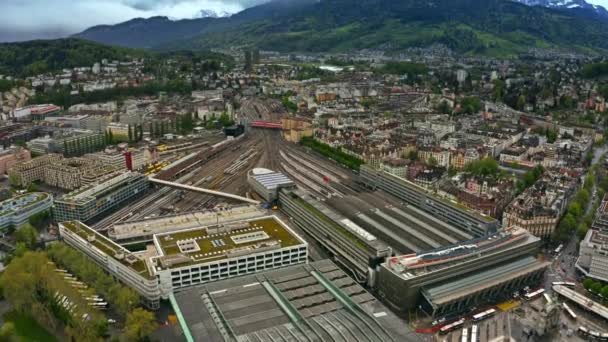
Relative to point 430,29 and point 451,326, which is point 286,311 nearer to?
point 451,326

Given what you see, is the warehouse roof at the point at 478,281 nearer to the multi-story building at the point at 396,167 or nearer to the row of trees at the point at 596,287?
the row of trees at the point at 596,287

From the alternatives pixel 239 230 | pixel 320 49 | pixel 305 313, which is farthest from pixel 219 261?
pixel 320 49

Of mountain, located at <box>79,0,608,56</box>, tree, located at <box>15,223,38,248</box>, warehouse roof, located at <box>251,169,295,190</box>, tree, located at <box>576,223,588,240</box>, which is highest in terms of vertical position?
mountain, located at <box>79,0,608,56</box>

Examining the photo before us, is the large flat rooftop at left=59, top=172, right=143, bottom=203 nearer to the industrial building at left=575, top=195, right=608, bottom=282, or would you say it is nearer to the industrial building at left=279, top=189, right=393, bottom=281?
the industrial building at left=279, top=189, right=393, bottom=281

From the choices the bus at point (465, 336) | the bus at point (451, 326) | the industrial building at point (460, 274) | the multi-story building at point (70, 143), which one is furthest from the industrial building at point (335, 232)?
the multi-story building at point (70, 143)

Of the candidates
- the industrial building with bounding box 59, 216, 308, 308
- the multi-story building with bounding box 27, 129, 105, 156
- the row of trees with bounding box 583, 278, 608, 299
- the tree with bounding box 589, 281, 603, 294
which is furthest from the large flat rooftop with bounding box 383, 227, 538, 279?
the multi-story building with bounding box 27, 129, 105, 156
